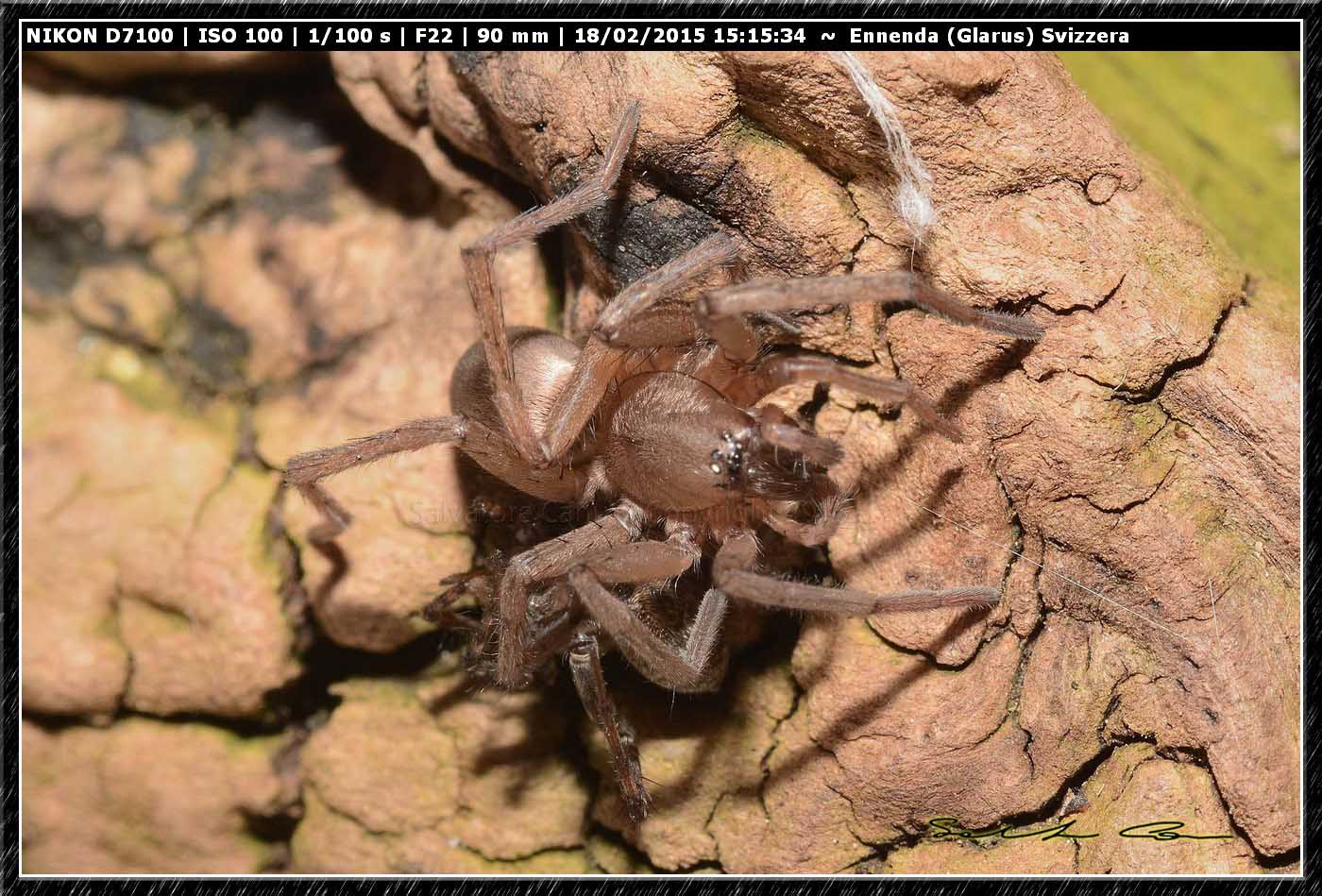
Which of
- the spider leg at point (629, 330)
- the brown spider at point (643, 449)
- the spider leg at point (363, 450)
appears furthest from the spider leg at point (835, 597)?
the spider leg at point (363, 450)

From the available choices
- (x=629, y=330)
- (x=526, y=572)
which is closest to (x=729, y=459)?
(x=629, y=330)

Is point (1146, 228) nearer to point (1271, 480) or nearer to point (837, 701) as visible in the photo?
point (1271, 480)

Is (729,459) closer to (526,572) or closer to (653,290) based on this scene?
(653,290)

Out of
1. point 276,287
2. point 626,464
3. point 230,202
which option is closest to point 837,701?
point 626,464

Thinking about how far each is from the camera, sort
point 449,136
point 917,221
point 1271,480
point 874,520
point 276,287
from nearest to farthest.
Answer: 1. point 1271,480
2. point 917,221
3. point 874,520
4. point 449,136
5. point 276,287

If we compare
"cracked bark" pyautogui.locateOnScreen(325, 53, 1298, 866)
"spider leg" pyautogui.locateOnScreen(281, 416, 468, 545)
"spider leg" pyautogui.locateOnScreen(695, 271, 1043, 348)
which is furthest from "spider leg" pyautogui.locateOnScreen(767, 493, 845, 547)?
"spider leg" pyautogui.locateOnScreen(281, 416, 468, 545)

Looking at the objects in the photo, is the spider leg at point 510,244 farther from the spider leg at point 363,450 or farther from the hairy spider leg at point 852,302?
the hairy spider leg at point 852,302
